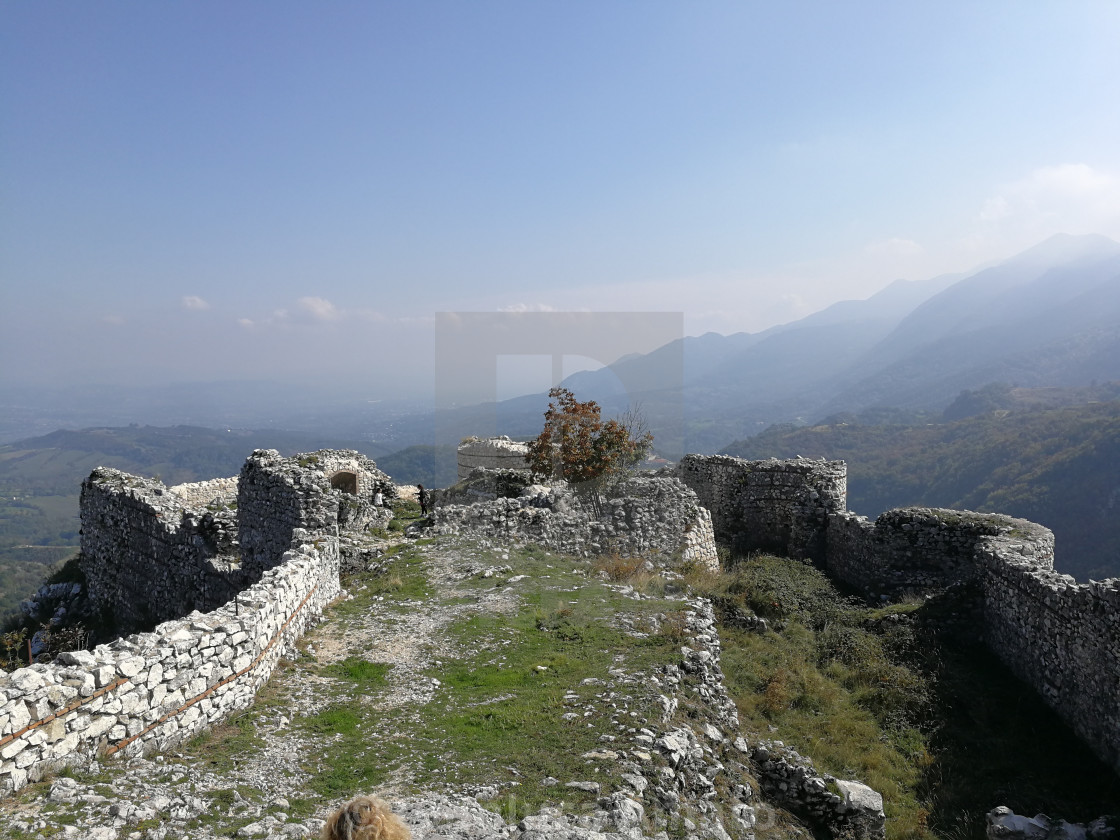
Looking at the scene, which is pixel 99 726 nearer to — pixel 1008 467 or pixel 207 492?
pixel 207 492

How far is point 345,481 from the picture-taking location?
20.3m

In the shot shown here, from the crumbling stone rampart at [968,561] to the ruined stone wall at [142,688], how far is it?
34.7ft

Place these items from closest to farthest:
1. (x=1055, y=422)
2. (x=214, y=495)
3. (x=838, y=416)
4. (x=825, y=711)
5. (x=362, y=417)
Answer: (x=825, y=711) → (x=214, y=495) → (x=1055, y=422) → (x=838, y=416) → (x=362, y=417)

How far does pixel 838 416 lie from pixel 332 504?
133 metres

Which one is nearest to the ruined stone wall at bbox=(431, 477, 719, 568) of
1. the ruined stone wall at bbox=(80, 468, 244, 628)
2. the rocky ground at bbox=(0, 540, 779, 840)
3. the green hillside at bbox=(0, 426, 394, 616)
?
the rocky ground at bbox=(0, 540, 779, 840)

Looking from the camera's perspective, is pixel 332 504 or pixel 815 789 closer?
pixel 815 789

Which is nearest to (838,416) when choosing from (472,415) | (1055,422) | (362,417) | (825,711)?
(1055,422)

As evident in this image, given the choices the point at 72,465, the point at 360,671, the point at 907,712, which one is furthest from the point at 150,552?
the point at 72,465

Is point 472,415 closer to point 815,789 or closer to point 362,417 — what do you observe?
point 815,789

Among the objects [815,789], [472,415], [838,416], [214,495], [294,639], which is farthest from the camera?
[838,416]

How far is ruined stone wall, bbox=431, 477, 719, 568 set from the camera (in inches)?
550

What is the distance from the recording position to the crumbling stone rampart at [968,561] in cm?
895

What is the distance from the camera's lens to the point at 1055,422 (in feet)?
242

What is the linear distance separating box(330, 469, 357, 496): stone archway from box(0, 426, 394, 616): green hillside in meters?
43.5
